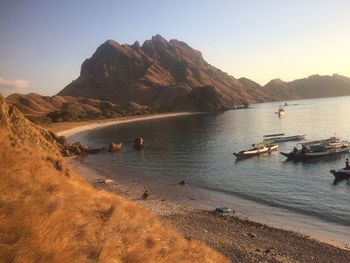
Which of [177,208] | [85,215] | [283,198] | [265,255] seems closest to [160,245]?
[85,215]

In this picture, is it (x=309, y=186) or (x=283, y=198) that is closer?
(x=283, y=198)

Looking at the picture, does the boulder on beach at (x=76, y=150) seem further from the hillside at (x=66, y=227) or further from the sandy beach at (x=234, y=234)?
the hillside at (x=66, y=227)

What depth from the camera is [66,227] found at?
34.8 feet

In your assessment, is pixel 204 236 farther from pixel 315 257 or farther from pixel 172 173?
pixel 172 173

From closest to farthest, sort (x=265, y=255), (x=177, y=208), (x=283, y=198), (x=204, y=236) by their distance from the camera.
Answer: (x=265, y=255)
(x=204, y=236)
(x=177, y=208)
(x=283, y=198)

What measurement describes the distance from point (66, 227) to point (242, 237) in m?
18.3

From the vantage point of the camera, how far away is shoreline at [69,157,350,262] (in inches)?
897

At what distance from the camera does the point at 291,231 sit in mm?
28953

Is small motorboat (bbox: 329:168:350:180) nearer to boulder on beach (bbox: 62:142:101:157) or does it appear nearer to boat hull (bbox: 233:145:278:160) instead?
boat hull (bbox: 233:145:278:160)

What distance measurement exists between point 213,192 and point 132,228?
1212 inches

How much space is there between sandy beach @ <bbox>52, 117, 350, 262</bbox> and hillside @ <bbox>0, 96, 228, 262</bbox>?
7.63 meters

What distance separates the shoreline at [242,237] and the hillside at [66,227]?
7.44 meters

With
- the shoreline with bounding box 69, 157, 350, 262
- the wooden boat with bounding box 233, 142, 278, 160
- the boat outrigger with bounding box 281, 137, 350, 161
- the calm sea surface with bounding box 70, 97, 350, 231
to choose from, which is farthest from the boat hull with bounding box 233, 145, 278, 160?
the shoreline with bounding box 69, 157, 350, 262

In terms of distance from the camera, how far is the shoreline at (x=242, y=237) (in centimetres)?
2278
